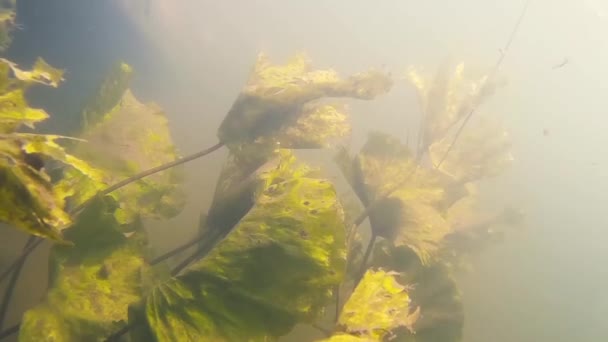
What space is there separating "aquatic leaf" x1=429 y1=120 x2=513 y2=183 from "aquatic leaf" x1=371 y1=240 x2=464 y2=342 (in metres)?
2.18

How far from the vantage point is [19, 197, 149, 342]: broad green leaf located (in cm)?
141

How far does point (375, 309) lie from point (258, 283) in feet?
1.49

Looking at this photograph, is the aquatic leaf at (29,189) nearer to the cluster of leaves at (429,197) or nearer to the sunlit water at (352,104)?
the cluster of leaves at (429,197)

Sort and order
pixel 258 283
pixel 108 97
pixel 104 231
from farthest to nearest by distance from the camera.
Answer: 1. pixel 108 97
2. pixel 104 231
3. pixel 258 283

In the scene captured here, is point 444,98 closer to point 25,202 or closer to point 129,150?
point 129,150

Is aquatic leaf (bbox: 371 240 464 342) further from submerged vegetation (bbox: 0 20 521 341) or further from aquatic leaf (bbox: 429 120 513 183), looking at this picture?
aquatic leaf (bbox: 429 120 513 183)

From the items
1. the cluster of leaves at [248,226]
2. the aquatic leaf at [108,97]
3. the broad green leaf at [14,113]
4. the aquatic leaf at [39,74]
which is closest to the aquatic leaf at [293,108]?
the cluster of leaves at [248,226]

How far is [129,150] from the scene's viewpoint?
244 cm

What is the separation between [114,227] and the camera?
1.68 metres

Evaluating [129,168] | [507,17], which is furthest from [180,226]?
[507,17]

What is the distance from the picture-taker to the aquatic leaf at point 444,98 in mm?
3992

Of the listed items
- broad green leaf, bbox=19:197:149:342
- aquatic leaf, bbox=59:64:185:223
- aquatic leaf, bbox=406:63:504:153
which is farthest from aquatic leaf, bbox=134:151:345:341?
aquatic leaf, bbox=406:63:504:153

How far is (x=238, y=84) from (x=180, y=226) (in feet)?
19.1

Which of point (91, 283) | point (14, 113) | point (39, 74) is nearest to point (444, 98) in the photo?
point (91, 283)
